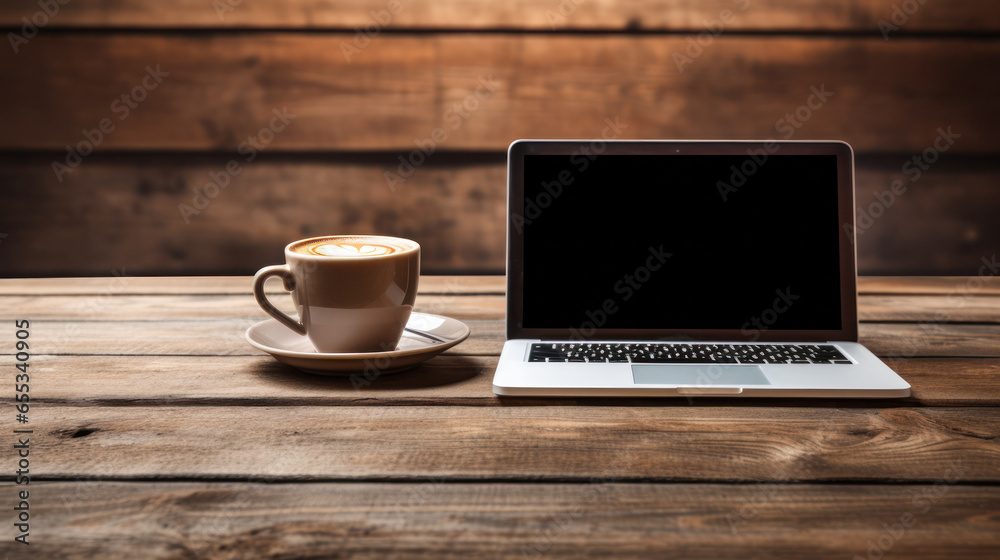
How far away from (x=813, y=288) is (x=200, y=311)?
0.71 metres

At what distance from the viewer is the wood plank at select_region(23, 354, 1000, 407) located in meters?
0.55

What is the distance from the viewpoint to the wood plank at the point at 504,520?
0.35 metres

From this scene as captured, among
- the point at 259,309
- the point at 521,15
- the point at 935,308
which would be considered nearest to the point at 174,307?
the point at 259,309

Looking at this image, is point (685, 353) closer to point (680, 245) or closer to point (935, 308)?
point (680, 245)

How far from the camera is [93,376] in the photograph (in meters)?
0.62

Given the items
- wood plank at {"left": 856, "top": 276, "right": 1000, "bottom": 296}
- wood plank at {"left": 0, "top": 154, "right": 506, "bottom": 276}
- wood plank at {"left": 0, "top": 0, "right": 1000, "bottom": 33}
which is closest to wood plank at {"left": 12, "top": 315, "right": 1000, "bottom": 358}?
wood plank at {"left": 856, "top": 276, "right": 1000, "bottom": 296}

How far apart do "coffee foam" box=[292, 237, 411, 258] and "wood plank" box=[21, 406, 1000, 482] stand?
0.15 m

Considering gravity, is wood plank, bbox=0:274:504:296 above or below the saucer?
above

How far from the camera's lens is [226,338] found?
742 mm

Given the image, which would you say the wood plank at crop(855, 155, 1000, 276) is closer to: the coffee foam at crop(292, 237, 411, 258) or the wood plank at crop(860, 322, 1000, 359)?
the wood plank at crop(860, 322, 1000, 359)

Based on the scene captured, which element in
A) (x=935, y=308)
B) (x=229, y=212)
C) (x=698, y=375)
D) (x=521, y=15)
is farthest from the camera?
(x=229, y=212)

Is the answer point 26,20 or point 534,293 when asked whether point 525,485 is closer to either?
point 534,293

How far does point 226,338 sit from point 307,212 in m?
0.73

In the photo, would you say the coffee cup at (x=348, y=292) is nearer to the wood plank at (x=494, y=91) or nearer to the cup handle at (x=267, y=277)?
the cup handle at (x=267, y=277)
